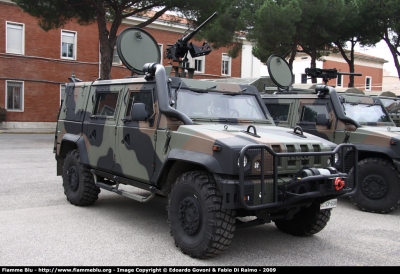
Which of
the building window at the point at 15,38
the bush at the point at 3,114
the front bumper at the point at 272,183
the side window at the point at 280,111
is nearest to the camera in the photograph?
the front bumper at the point at 272,183

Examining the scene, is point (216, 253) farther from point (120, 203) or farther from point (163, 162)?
point (120, 203)

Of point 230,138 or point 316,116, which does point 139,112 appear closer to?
point 230,138

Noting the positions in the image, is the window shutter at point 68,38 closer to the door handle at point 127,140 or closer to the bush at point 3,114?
the bush at point 3,114

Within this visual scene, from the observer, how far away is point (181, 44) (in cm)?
718

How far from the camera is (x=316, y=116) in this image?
7.97m

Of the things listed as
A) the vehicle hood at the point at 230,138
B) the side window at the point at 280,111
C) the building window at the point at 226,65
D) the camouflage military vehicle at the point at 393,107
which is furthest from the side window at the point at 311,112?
the building window at the point at 226,65

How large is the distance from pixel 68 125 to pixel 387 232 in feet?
16.5

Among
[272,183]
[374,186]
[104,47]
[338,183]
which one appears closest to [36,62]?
[104,47]

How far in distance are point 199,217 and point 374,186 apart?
3765 mm

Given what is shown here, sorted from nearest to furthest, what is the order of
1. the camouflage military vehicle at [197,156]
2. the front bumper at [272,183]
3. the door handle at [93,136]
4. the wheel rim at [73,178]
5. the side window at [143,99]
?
A: the front bumper at [272,183] < the camouflage military vehicle at [197,156] < the side window at [143,99] < the door handle at [93,136] < the wheel rim at [73,178]

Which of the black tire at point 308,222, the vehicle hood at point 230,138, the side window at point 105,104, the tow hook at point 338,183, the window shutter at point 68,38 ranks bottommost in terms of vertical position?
the black tire at point 308,222

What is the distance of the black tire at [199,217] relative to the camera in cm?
438

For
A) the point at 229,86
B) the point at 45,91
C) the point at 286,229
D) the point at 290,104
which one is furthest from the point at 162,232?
the point at 45,91

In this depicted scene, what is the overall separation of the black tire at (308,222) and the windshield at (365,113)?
3023mm
